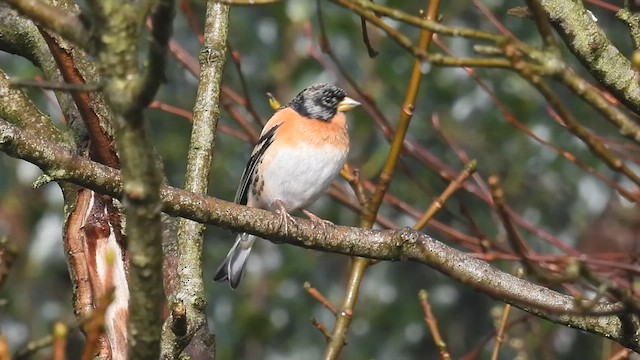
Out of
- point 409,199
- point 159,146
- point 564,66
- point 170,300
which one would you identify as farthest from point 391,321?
point 564,66

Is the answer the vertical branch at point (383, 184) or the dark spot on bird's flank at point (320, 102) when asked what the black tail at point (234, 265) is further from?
the vertical branch at point (383, 184)

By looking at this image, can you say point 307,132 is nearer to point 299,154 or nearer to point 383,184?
point 299,154

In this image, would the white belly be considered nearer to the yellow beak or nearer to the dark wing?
the dark wing

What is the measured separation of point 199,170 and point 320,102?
1.66 meters

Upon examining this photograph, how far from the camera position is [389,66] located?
18.6 ft

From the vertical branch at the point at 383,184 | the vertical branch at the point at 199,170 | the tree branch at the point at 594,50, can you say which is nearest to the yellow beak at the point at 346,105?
the vertical branch at the point at 199,170

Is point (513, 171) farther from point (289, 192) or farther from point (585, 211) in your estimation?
point (289, 192)

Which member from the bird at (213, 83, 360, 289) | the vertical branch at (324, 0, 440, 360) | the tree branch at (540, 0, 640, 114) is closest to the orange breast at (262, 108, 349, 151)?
the bird at (213, 83, 360, 289)

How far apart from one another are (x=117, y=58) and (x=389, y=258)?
49.5 inches

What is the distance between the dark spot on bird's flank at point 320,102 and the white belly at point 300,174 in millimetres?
336

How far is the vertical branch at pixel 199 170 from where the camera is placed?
109 inches

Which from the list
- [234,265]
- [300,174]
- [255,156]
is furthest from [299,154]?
[234,265]

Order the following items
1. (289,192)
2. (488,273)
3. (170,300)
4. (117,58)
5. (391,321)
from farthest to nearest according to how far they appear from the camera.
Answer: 1. (391,321)
2. (289,192)
3. (170,300)
4. (488,273)
5. (117,58)

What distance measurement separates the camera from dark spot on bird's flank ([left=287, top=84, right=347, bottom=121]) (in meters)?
4.59
